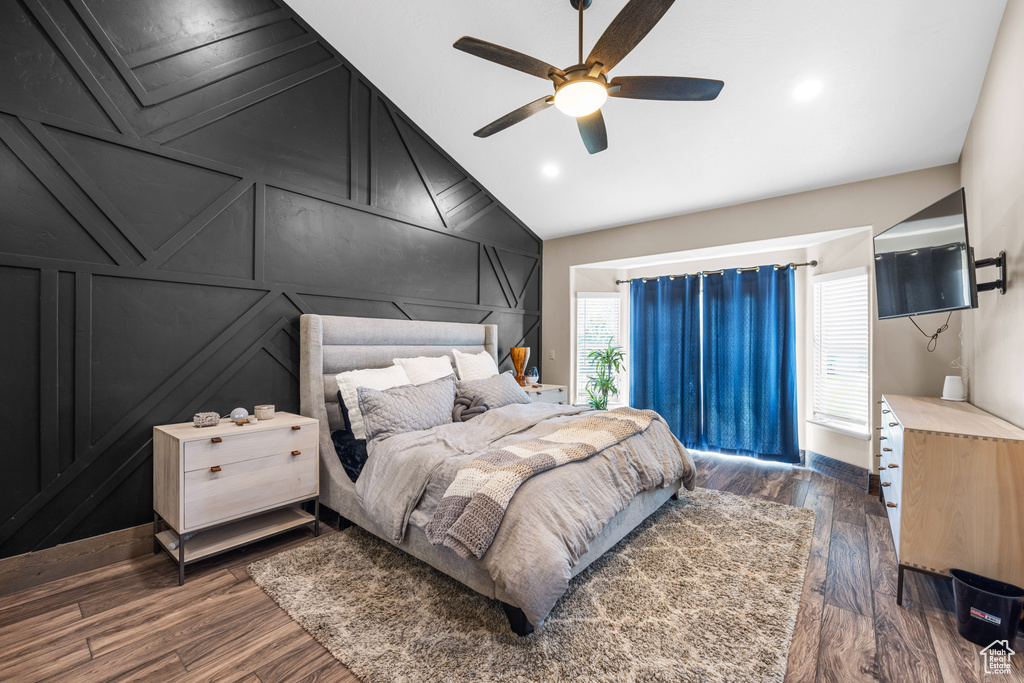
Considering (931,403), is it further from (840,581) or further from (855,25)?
(855,25)

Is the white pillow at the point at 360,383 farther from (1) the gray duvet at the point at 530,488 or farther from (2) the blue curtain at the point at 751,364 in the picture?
(2) the blue curtain at the point at 751,364

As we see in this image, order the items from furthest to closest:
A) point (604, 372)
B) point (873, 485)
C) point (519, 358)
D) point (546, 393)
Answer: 1. point (604, 372)
2. point (519, 358)
3. point (546, 393)
4. point (873, 485)

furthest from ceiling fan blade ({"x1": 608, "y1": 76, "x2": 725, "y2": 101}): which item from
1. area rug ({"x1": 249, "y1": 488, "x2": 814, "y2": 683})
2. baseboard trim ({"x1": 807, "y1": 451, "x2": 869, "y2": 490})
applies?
baseboard trim ({"x1": 807, "y1": 451, "x2": 869, "y2": 490})

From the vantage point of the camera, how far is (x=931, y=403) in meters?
2.84

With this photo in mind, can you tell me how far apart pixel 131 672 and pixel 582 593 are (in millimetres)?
1834

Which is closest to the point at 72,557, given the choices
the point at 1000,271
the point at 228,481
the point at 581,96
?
the point at 228,481

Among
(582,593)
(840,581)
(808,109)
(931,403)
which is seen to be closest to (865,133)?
(808,109)

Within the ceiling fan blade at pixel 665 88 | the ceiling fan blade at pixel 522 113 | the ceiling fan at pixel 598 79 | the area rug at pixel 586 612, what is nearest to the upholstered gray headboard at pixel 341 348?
the area rug at pixel 586 612

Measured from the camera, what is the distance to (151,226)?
2.44m

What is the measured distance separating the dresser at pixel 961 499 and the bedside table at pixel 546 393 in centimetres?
292

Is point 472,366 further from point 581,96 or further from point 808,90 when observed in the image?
point 808,90

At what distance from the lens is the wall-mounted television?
2.15 metres

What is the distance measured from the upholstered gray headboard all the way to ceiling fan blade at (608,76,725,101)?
239 cm
